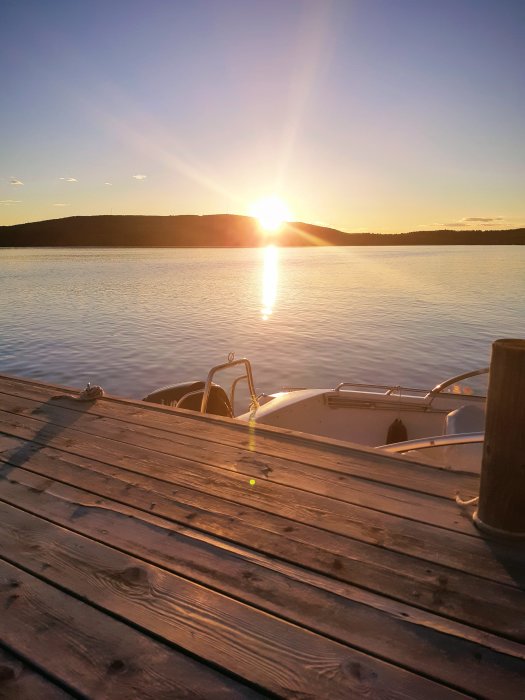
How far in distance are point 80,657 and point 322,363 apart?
613 inches

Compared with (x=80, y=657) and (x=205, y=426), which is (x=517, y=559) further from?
(x=205, y=426)

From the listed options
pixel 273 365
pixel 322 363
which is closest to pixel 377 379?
pixel 322 363

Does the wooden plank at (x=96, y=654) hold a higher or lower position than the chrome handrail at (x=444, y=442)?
higher

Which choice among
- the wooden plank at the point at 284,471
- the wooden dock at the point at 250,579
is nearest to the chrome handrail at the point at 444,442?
the wooden dock at the point at 250,579

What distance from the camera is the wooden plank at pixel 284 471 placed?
109 inches

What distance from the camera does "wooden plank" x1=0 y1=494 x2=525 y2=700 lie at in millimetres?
1726

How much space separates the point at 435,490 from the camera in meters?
3.01

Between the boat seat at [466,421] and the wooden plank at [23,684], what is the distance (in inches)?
195

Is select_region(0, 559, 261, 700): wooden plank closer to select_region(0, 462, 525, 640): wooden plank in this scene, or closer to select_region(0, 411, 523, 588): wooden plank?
select_region(0, 462, 525, 640): wooden plank

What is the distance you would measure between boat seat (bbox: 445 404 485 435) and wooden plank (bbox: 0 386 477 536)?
2.87 meters

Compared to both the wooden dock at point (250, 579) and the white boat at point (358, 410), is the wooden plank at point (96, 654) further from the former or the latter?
the white boat at point (358, 410)

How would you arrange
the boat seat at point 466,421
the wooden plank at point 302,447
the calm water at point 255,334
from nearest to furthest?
the wooden plank at point 302,447 → the boat seat at point 466,421 → the calm water at point 255,334

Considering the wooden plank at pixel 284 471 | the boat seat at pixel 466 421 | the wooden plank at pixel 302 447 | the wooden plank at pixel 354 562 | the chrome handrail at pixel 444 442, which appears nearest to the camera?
the wooden plank at pixel 354 562

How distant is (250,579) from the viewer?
2.20 metres
